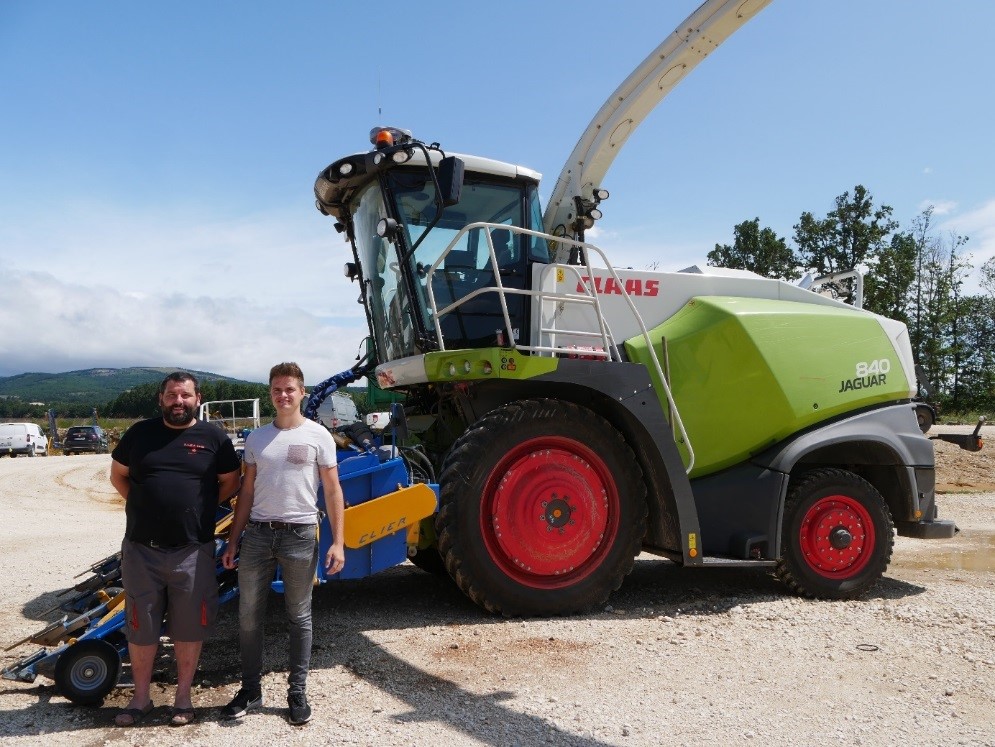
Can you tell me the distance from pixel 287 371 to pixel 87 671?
168 cm

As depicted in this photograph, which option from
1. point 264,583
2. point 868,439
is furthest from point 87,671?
Result: point 868,439

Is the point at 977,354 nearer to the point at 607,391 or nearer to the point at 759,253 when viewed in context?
the point at 759,253

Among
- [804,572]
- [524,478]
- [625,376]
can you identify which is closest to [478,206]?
[625,376]

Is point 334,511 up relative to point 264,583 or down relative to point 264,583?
up

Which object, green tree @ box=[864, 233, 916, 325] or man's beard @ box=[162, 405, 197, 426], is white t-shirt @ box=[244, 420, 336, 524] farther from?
green tree @ box=[864, 233, 916, 325]

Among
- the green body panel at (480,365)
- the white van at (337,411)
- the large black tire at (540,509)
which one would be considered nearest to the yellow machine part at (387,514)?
the large black tire at (540,509)

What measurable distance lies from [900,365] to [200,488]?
5605 mm

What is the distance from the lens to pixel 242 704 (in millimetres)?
3467

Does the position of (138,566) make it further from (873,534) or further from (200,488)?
(873,534)

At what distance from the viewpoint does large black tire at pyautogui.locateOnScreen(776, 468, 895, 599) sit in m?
5.88

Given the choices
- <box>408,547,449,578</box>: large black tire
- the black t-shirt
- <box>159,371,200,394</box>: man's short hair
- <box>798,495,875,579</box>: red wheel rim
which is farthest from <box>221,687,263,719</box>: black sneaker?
<box>798,495,875,579</box>: red wheel rim

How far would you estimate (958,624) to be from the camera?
5.06 metres

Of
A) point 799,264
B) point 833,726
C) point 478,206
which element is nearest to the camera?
point 833,726

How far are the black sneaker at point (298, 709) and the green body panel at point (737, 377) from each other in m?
3.37
